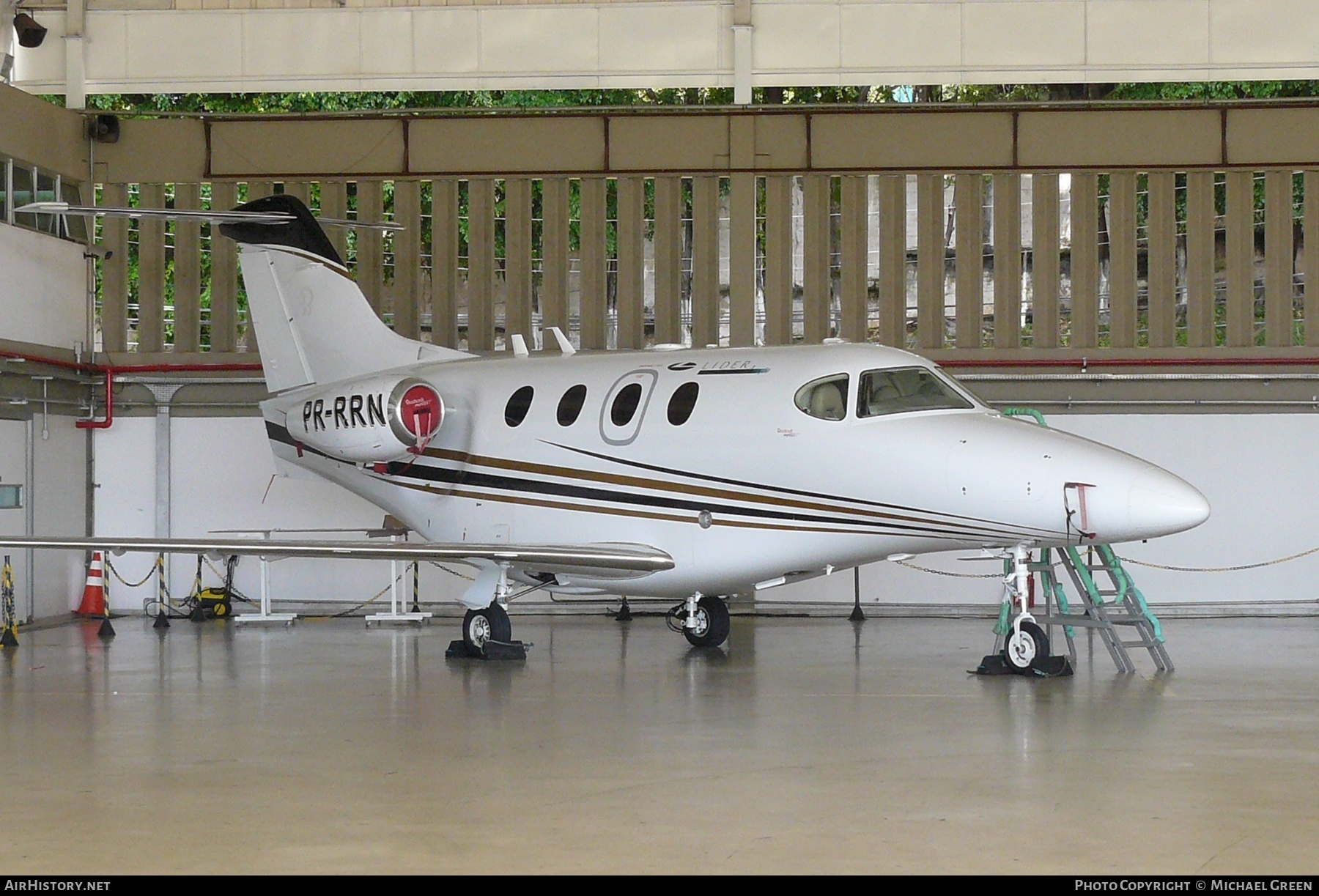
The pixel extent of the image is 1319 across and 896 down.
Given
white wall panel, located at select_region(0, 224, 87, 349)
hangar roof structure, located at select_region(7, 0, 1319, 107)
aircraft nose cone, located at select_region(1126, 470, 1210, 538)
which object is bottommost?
aircraft nose cone, located at select_region(1126, 470, 1210, 538)

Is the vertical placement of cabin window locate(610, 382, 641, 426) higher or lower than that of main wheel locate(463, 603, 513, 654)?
higher

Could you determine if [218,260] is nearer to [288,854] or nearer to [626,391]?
[626,391]

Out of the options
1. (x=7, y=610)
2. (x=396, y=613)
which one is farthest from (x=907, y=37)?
(x=7, y=610)

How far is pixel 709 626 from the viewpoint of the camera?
14609 mm

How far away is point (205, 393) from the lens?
19328mm

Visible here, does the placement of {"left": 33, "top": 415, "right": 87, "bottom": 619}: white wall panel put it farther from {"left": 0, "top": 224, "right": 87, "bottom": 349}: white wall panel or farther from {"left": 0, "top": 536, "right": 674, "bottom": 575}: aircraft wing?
{"left": 0, "top": 536, "right": 674, "bottom": 575}: aircraft wing

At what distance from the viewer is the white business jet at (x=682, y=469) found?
446 inches

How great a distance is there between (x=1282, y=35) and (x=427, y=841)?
1704cm

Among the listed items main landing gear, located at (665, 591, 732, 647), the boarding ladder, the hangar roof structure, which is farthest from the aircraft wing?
the hangar roof structure

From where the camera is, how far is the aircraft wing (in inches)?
482

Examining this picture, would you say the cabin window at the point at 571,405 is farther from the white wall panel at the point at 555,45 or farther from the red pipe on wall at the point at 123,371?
the white wall panel at the point at 555,45

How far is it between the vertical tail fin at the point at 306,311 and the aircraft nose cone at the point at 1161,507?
785 centimetres

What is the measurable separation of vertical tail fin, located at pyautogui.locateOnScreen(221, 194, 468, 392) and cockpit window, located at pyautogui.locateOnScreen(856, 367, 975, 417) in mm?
5492

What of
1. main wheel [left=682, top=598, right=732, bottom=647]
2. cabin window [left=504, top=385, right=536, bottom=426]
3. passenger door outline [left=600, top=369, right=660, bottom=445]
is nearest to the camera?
passenger door outline [left=600, top=369, right=660, bottom=445]
